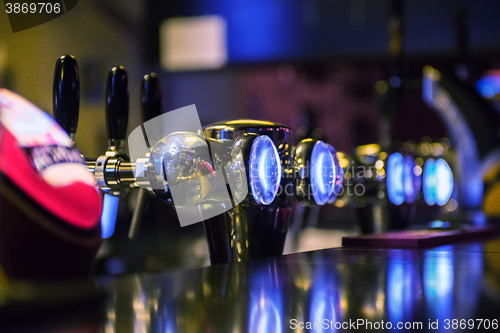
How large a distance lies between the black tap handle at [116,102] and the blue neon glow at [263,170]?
0.47 feet

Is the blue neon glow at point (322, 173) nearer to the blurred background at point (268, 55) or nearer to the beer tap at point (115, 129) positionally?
the beer tap at point (115, 129)

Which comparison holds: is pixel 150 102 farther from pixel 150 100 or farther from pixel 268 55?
pixel 268 55

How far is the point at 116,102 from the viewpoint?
0.45 meters

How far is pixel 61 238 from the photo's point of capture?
317 millimetres

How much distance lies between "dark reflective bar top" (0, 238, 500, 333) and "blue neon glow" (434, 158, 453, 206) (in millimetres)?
373

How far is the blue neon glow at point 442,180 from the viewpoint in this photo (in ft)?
2.55

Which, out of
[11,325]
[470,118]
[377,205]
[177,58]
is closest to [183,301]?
[11,325]

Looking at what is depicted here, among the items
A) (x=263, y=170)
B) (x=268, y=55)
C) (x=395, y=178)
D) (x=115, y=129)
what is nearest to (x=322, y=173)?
(x=263, y=170)

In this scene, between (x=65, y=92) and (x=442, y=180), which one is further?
(x=442, y=180)

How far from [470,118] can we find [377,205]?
307 millimetres

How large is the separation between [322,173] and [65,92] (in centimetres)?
24

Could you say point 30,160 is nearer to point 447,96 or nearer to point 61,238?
point 61,238

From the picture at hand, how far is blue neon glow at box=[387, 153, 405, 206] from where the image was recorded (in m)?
0.72

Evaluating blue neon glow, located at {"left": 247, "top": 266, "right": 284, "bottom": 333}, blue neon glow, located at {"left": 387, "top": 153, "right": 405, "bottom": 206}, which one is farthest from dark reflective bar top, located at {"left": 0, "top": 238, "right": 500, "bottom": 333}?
blue neon glow, located at {"left": 387, "top": 153, "right": 405, "bottom": 206}
